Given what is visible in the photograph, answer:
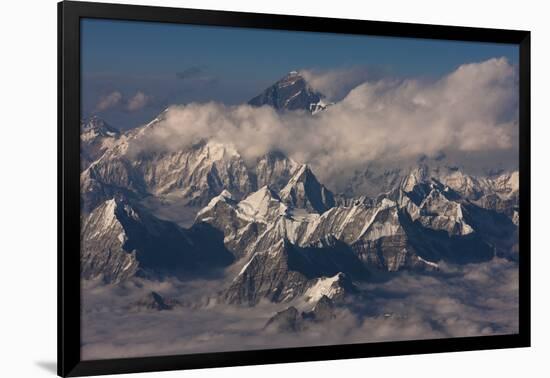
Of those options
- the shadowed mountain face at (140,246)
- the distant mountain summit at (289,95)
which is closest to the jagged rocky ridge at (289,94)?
the distant mountain summit at (289,95)

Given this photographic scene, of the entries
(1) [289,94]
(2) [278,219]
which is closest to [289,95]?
(1) [289,94]

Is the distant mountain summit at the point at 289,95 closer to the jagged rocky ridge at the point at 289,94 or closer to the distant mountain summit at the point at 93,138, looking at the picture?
the jagged rocky ridge at the point at 289,94

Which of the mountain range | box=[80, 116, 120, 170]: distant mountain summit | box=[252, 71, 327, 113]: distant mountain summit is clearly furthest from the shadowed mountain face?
box=[252, 71, 327, 113]: distant mountain summit

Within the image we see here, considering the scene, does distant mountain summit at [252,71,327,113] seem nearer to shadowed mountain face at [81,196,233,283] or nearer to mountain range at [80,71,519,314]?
mountain range at [80,71,519,314]

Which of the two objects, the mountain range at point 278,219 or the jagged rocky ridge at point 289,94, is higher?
the jagged rocky ridge at point 289,94

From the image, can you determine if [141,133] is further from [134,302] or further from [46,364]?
[46,364]

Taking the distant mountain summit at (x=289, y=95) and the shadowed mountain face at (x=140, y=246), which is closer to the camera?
the shadowed mountain face at (x=140, y=246)

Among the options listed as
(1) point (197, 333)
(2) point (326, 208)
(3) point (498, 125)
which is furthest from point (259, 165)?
(3) point (498, 125)
